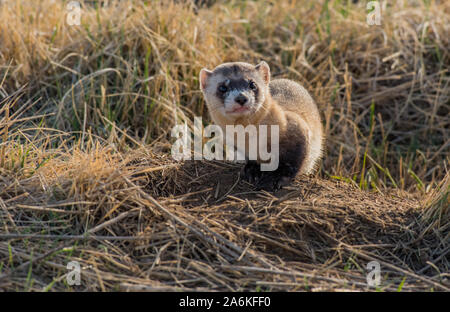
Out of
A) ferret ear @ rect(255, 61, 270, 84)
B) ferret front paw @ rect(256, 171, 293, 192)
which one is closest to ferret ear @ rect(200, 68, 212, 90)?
ferret ear @ rect(255, 61, 270, 84)

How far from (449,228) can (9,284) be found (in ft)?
8.65

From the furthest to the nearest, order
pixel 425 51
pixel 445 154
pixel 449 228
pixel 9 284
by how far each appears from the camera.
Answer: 1. pixel 425 51
2. pixel 445 154
3. pixel 449 228
4. pixel 9 284

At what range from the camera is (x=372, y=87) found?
652cm

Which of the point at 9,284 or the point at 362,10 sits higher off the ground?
the point at 362,10

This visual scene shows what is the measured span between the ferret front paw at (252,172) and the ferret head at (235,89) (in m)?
0.40

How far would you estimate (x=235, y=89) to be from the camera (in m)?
4.33

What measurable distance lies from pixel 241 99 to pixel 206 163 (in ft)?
2.33

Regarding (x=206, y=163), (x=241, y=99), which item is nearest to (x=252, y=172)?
(x=206, y=163)

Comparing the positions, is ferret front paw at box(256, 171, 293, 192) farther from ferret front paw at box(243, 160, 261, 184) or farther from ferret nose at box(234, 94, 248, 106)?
ferret nose at box(234, 94, 248, 106)

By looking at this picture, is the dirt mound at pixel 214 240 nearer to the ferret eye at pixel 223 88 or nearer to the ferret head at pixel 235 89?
the ferret head at pixel 235 89

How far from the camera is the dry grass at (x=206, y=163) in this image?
3.42 m

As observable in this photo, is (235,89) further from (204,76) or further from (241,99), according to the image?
(204,76)
